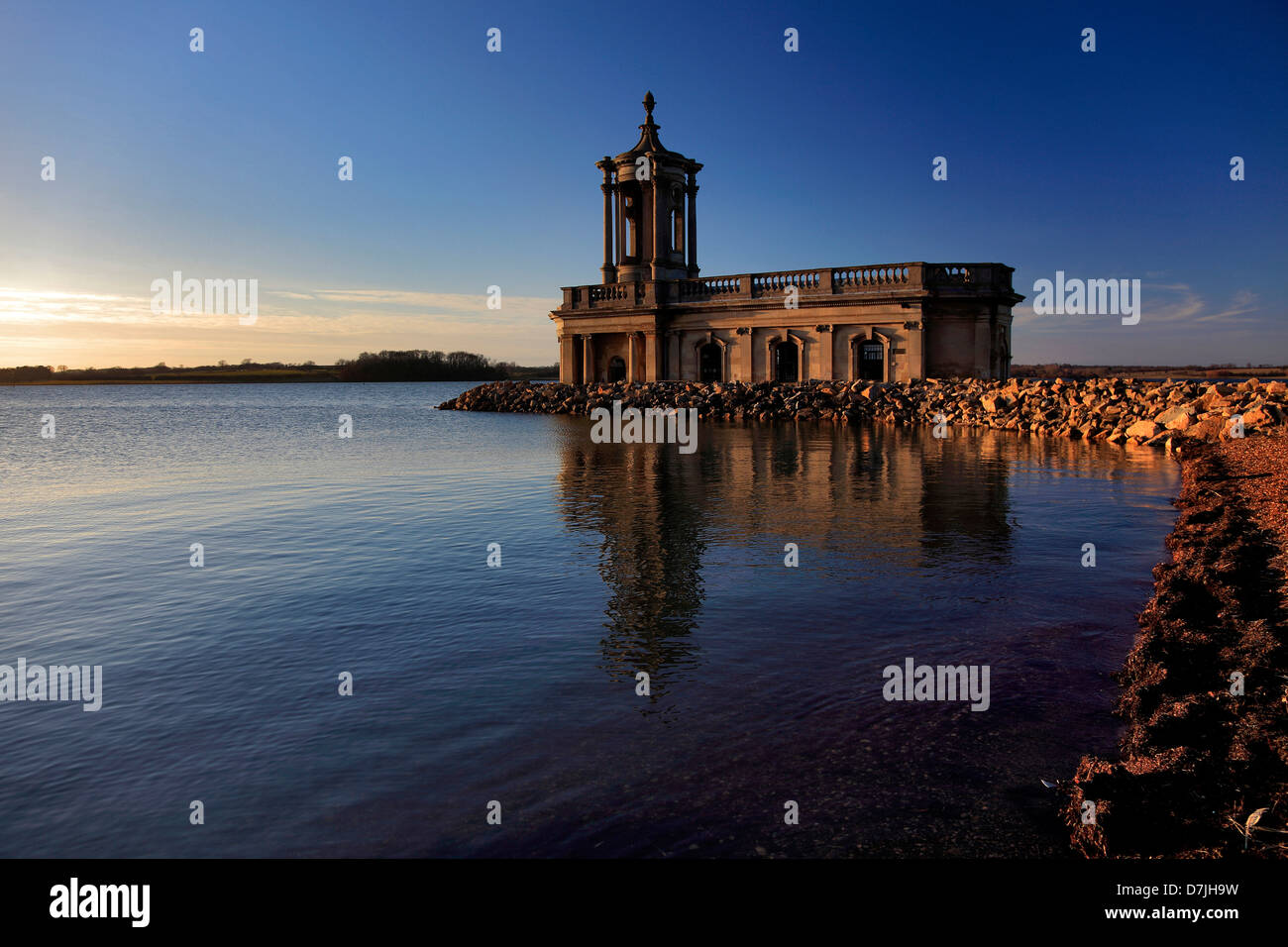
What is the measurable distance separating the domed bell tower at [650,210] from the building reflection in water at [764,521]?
28.1m

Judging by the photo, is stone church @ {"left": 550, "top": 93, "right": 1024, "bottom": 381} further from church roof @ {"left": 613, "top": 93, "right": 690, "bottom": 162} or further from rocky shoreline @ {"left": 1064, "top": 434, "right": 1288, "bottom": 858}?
rocky shoreline @ {"left": 1064, "top": 434, "right": 1288, "bottom": 858}

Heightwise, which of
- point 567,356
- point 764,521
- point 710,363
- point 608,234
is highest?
point 608,234

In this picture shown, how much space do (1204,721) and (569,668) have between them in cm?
471

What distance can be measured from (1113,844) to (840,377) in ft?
135

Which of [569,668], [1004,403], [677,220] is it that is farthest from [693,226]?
[569,668]

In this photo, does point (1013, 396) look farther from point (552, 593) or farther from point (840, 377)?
point (552, 593)

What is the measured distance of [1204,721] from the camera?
5.57m

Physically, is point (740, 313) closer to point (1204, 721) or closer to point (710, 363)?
point (710, 363)

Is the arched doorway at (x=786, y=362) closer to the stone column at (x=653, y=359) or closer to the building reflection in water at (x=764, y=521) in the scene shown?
the stone column at (x=653, y=359)

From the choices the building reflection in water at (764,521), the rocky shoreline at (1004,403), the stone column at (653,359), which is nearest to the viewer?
the building reflection in water at (764,521)

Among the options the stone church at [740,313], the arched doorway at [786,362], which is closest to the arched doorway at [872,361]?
the stone church at [740,313]

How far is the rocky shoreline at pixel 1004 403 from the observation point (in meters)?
26.8

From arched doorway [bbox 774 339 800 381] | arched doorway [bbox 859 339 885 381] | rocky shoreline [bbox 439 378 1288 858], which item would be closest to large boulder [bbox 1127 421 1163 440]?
rocky shoreline [bbox 439 378 1288 858]

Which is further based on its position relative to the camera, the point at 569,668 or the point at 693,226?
the point at 693,226
